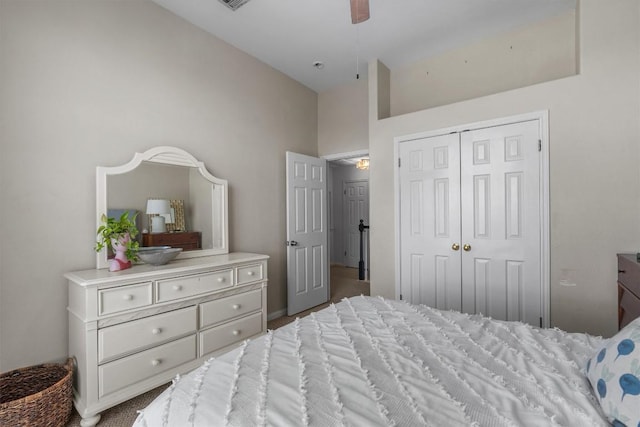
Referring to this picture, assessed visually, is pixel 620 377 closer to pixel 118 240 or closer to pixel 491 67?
pixel 118 240

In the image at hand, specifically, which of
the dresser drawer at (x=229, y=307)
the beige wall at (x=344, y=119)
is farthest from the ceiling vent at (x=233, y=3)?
the dresser drawer at (x=229, y=307)

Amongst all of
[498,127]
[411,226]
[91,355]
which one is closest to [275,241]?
[411,226]

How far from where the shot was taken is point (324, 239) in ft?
13.9

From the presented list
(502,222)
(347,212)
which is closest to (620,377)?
(502,222)

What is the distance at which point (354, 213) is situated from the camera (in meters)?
7.01

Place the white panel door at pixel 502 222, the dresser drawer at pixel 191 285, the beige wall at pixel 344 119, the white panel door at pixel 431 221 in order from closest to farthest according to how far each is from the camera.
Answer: the dresser drawer at pixel 191 285, the white panel door at pixel 502 222, the white panel door at pixel 431 221, the beige wall at pixel 344 119

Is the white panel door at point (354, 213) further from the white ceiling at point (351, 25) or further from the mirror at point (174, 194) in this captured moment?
the mirror at point (174, 194)

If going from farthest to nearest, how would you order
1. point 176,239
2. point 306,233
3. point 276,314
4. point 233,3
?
point 306,233
point 276,314
point 176,239
point 233,3

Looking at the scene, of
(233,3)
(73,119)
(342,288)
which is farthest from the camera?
(342,288)

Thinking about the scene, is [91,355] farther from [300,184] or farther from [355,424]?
[300,184]

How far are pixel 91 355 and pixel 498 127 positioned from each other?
3.54m

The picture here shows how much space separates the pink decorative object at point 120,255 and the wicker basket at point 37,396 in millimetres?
638

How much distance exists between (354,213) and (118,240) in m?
5.35

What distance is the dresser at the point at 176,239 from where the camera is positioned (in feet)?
8.09
